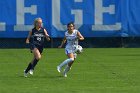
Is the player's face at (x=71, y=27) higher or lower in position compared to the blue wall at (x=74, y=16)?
higher

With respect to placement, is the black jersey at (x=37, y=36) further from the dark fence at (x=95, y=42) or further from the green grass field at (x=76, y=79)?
the dark fence at (x=95, y=42)

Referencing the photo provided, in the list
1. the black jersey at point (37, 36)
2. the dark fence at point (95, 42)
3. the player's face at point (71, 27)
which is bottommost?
the dark fence at point (95, 42)

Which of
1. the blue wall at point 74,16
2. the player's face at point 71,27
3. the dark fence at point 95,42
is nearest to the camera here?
the player's face at point 71,27

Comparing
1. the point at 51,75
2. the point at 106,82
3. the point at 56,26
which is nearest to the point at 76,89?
the point at 106,82

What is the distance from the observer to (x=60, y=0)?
135 feet

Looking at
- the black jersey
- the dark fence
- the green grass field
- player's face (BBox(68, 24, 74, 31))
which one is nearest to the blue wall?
the dark fence

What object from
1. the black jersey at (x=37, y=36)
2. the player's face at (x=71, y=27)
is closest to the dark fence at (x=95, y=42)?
the black jersey at (x=37, y=36)

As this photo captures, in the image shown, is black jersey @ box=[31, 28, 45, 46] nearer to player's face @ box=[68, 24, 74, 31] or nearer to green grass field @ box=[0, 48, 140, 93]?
player's face @ box=[68, 24, 74, 31]

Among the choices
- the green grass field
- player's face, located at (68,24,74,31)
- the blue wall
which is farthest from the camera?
the blue wall

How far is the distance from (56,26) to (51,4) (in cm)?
157

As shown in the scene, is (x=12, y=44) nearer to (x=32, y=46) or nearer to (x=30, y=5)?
(x=30, y=5)

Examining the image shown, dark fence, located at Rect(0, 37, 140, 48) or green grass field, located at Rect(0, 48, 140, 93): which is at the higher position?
green grass field, located at Rect(0, 48, 140, 93)

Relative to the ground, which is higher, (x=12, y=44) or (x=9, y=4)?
(x=9, y=4)

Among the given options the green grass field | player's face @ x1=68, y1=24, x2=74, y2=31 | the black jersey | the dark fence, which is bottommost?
the dark fence
